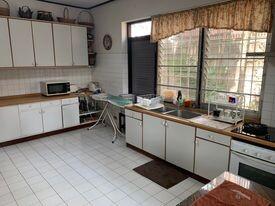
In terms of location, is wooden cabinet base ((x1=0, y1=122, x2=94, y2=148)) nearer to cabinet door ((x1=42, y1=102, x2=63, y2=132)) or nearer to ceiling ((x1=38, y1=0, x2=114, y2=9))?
cabinet door ((x1=42, y1=102, x2=63, y2=132))

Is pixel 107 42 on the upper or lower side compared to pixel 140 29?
lower

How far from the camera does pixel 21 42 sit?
3.98 meters

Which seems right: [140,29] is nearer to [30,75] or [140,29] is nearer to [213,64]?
[213,64]

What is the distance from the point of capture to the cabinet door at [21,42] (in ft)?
12.7

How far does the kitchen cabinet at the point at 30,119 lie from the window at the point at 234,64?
3.18 meters

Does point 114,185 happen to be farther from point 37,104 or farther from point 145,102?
point 37,104

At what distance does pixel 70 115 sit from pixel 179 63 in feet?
8.63

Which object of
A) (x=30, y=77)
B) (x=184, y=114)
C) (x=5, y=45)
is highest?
(x=5, y=45)

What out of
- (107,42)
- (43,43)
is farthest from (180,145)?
(43,43)

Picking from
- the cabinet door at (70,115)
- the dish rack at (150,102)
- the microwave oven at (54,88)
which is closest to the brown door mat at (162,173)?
the dish rack at (150,102)

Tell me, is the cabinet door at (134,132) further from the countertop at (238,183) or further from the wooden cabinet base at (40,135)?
the countertop at (238,183)

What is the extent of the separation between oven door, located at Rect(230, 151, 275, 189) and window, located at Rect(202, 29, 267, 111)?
0.83 metres

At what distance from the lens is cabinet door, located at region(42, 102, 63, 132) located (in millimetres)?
4246

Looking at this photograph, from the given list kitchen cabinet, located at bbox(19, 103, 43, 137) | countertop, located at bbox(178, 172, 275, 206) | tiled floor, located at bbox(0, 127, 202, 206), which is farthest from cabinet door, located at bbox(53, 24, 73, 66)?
countertop, located at bbox(178, 172, 275, 206)
